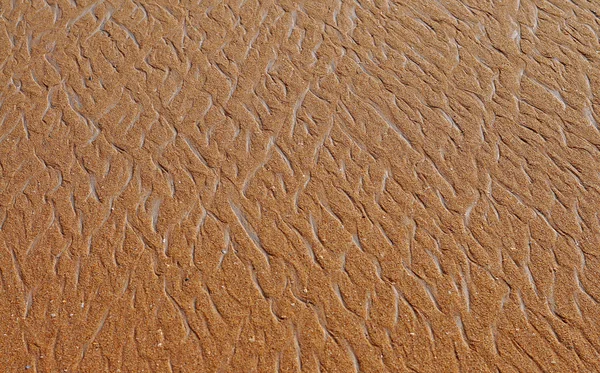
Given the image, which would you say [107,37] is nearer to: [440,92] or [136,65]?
[136,65]

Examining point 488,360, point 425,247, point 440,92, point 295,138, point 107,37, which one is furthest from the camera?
point 107,37

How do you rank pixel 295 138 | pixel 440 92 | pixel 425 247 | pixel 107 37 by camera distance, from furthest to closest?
pixel 107 37 < pixel 440 92 < pixel 295 138 < pixel 425 247

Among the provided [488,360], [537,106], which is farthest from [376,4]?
[488,360]

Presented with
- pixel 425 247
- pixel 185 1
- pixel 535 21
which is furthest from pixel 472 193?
pixel 185 1

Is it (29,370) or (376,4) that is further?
(376,4)

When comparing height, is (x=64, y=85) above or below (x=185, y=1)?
below

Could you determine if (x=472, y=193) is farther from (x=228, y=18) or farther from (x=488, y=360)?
(x=228, y=18)

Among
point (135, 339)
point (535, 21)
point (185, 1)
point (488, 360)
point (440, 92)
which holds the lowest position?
point (135, 339)
